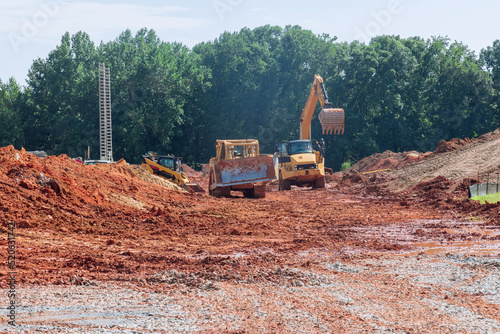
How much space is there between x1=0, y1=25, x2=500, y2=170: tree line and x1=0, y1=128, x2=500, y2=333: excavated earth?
32963mm

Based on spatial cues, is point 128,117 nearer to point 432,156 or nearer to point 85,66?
point 85,66

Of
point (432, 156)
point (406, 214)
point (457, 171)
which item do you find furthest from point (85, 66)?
point (406, 214)

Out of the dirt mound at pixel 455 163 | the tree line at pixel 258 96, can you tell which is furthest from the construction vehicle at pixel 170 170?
the tree line at pixel 258 96

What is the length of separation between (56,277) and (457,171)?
22926 mm

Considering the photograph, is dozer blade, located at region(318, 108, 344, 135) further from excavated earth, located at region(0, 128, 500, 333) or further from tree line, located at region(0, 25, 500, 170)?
tree line, located at region(0, 25, 500, 170)

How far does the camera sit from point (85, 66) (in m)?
62.7

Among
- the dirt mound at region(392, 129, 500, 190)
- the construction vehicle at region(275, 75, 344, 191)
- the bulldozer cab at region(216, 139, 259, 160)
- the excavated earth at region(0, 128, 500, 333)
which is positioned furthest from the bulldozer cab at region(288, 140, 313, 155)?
the excavated earth at region(0, 128, 500, 333)

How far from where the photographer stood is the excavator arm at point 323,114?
32875 millimetres

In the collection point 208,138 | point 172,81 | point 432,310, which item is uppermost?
point 172,81

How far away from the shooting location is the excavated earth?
6.87m

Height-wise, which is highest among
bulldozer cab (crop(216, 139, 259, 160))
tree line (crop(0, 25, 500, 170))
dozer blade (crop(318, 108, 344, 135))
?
tree line (crop(0, 25, 500, 170))

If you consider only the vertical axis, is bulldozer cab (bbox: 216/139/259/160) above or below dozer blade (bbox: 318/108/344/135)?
below

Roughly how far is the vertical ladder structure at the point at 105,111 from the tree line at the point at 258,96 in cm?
149

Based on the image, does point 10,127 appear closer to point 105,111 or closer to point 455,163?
point 105,111
